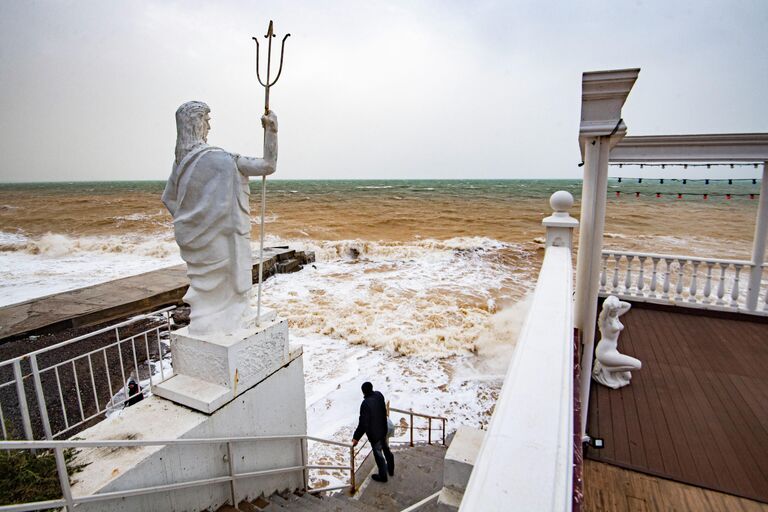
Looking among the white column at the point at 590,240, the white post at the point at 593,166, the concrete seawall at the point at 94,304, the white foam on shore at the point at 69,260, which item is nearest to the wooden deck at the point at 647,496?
the white column at the point at 590,240

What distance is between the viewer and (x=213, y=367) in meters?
2.55

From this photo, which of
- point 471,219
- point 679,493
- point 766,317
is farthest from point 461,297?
point 471,219

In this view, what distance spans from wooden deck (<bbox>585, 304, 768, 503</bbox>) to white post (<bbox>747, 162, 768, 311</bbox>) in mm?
421

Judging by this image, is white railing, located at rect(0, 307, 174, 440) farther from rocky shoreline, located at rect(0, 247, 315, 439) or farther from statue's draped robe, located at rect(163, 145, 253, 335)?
statue's draped robe, located at rect(163, 145, 253, 335)

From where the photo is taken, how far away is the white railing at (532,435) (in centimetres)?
86

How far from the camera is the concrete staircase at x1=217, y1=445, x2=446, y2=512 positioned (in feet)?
9.96

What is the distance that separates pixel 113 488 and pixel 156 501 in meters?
0.36

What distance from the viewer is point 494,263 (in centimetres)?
1625

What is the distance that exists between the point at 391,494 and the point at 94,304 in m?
8.08

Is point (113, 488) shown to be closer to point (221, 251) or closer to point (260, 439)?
point (260, 439)

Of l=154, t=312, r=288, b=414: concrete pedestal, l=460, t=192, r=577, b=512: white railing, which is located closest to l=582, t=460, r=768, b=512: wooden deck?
l=460, t=192, r=577, b=512: white railing

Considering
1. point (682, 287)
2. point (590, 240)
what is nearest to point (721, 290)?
point (682, 287)

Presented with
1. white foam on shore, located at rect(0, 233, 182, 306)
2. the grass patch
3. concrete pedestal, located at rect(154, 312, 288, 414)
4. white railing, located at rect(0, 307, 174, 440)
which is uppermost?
concrete pedestal, located at rect(154, 312, 288, 414)

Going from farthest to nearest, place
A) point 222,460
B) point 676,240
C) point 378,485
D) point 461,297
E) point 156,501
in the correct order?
1. point 676,240
2. point 461,297
3. point 378,485
4. point 222,460
5. point 156,501
